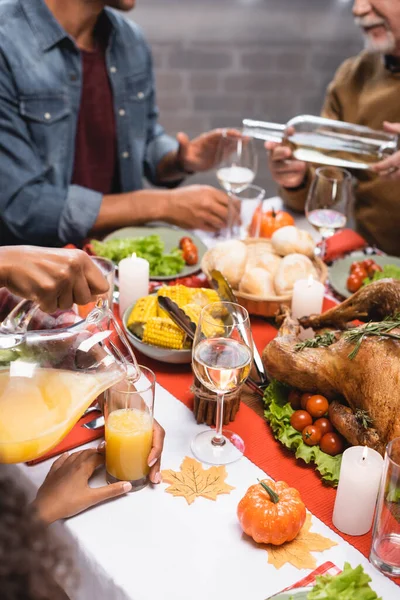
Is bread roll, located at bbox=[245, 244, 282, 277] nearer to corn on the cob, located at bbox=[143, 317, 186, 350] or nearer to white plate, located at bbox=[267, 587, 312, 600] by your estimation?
corn on the cob, located at bbox=[143, 317, 186, 350]

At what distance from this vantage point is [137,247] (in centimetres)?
221

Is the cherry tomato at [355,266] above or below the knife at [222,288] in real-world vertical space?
below

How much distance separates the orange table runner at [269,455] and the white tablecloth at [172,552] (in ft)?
0.14

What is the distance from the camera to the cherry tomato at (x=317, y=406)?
58.4 inches

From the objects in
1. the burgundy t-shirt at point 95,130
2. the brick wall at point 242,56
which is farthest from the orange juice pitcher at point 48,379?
the brick wall at point 242,56

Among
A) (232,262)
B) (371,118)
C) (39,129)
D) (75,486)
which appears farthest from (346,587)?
(371,118)

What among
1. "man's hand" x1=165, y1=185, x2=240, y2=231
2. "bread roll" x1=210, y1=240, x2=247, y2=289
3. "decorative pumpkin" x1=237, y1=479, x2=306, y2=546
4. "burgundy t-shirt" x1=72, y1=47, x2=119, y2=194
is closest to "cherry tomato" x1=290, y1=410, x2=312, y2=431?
"decorative pumpkin" x1=237, y1=479, x2=306, y2=546

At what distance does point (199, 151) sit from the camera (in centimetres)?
283

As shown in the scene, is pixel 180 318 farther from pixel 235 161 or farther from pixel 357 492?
pixel 235 161

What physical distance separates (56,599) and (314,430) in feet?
2.69

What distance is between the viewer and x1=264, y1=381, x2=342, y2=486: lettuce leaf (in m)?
1.38

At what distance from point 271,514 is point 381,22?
7.11 feet

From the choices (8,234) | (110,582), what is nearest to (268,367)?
(110,582)

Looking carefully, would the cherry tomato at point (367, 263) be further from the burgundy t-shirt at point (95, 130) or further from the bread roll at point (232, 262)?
the burgundy t-shirt at point (95, 130)
